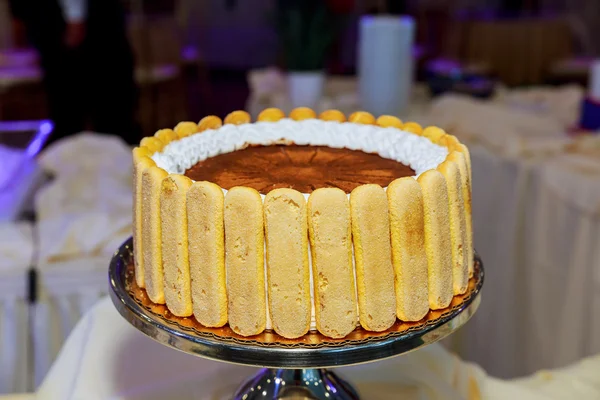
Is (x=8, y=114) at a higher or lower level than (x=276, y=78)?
lower

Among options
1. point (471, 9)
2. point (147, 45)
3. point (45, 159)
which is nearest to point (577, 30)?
point (471, 9)

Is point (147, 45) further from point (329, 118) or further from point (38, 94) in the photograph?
point (329, 118)

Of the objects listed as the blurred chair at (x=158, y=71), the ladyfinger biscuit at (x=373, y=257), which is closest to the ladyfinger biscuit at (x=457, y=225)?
the ladyfinger biscuit at (x=373, y=257)

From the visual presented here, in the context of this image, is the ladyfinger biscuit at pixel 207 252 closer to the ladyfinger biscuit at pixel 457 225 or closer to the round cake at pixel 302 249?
the round cake at pixel 302 249

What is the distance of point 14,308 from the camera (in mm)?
1552

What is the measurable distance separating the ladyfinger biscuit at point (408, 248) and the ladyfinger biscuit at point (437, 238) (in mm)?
10

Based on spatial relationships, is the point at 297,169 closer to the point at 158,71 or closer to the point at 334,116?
the point at 334,116

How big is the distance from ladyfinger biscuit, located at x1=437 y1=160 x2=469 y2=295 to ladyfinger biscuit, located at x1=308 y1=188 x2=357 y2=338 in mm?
161

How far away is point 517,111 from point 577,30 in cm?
453

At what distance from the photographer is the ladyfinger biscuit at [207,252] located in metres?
0.77

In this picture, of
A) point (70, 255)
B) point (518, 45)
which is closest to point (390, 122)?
point (70, 255)

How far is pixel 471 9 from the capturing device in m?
6.67

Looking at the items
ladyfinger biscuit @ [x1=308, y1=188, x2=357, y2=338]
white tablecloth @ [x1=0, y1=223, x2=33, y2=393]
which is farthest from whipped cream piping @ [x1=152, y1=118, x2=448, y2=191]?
white tablecloth @ [x1=0, y1=223, x2=33, y2=393]

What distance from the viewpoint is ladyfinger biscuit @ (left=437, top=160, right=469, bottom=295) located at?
2.76 feet
